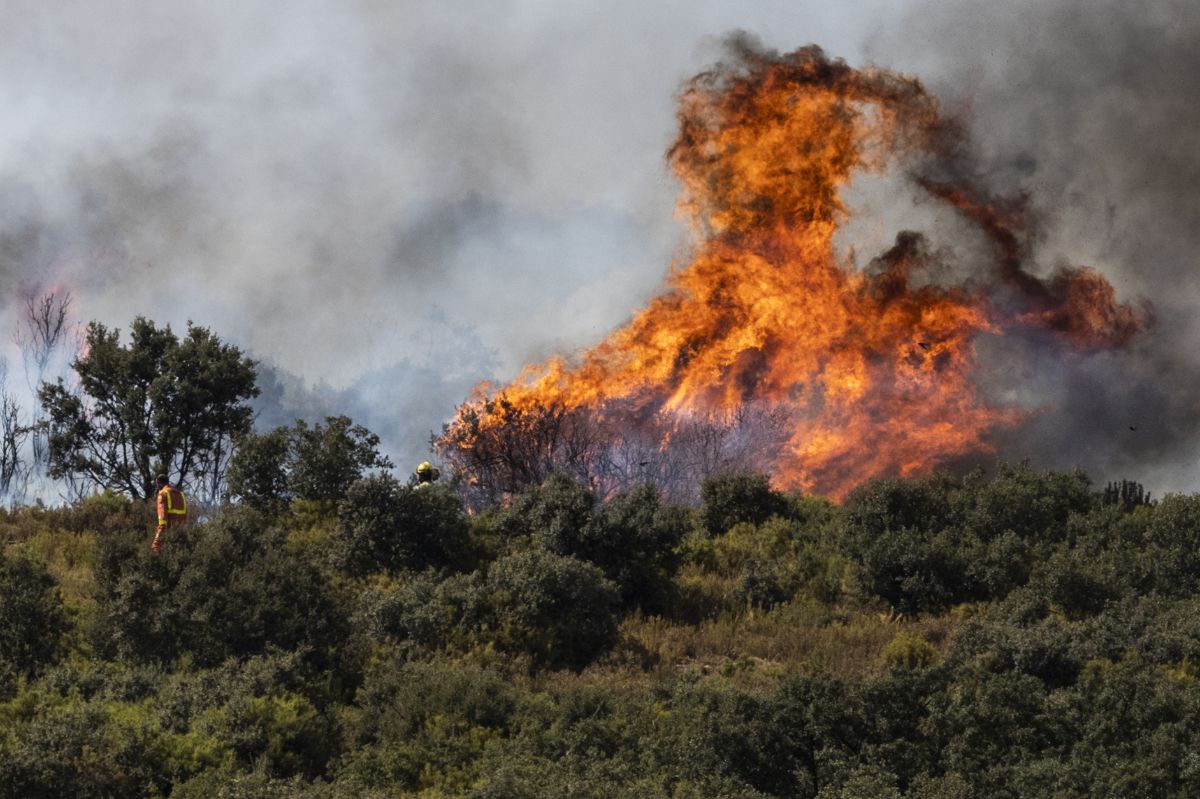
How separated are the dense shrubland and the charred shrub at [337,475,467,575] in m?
0.08

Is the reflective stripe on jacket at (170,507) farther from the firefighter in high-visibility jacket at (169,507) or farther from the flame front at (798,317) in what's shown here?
the flame front at (798,317)

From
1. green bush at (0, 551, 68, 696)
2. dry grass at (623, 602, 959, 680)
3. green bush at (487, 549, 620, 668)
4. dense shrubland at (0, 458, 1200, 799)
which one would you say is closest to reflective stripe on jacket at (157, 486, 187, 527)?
dense shrubland at (0, 458, 1200, 799)

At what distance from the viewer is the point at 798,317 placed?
4350 cm

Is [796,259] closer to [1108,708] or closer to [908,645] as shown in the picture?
[908,645]

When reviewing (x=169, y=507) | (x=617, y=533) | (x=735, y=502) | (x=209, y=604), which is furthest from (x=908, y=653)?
(x=169, y=507)

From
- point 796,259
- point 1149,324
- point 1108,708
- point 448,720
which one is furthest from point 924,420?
point 448,720

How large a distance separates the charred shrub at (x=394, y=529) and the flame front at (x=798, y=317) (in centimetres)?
1070

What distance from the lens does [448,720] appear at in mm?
21484

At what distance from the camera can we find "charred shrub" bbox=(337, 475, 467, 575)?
31.0m

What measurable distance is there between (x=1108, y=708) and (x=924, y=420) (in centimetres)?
2240

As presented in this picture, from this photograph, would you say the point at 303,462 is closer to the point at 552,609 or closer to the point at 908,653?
the point at 552,609

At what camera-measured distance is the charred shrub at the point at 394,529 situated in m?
31.0

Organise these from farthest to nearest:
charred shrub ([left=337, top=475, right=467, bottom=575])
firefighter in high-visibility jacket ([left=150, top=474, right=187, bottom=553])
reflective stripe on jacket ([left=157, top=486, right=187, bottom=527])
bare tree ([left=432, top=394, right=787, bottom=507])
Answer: bare tree ([left=432, top=394, right=787, bottom=507])
charred shrub ([left=337, top=475, right=467, bottom=575])
reflective stripe on jacket ([left=157, top=486, right=187, bottom=527])
firefighter in high-visibility jacket ([left=150, top=474, right=187, bottom=553])

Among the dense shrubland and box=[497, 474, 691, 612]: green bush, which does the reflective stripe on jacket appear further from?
box=[497, 474, 691, 612]: green bush
